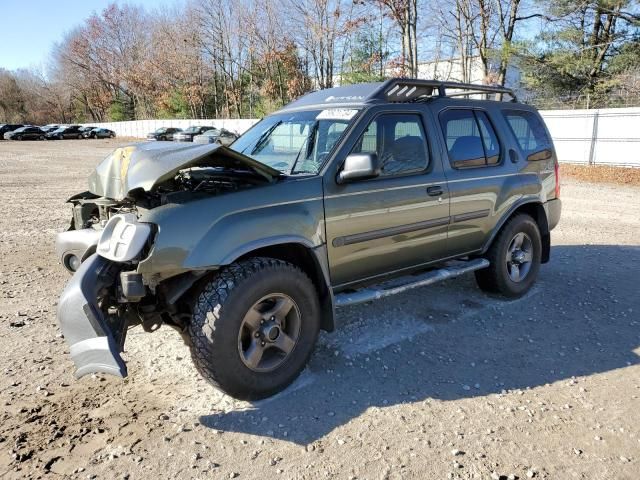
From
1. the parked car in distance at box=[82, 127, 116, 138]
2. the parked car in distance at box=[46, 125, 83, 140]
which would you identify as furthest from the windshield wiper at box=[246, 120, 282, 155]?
the parked car in distance at box=[82, 127, 116, 138]

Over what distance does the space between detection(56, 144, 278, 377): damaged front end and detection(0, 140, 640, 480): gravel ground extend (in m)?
0.53

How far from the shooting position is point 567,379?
3.79 metres

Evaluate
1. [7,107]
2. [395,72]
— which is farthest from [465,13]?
[7,107]

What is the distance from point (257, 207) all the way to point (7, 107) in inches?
3662

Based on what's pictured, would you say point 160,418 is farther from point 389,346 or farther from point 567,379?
point 567,379

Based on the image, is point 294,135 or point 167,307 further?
point 294,135

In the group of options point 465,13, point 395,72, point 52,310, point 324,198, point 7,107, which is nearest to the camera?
point 324,198

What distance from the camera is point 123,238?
3074 millimetres

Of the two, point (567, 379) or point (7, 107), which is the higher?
point (7, 107)

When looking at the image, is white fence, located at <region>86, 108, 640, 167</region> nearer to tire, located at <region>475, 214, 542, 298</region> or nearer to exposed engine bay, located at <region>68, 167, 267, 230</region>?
tire, located at <region>475, 214, 542, 298</region>

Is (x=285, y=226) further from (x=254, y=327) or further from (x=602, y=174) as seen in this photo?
(x=602, y=174)

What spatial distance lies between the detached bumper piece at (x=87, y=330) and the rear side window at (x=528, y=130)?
436 cm

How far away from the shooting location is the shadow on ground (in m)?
3.41

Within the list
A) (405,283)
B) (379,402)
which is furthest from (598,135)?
(379,402)
